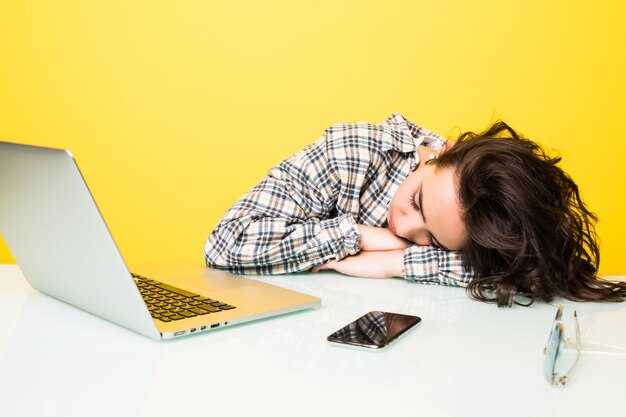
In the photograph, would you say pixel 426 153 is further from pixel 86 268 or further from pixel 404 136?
pixel 86 268

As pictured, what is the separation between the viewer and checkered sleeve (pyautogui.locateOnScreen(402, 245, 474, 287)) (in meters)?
1.25

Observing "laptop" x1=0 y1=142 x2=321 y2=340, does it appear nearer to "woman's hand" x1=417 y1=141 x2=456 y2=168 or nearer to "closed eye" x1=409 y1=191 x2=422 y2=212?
"closed eye" x1=409 y1=191 x2=422 y2=212

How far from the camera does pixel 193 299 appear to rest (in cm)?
96

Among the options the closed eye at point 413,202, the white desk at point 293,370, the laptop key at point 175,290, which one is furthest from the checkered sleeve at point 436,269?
the laptop key at point 175,290

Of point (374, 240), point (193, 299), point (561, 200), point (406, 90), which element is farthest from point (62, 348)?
point (406, 90)

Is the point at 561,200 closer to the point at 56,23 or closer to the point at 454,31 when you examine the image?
the point at 454,31

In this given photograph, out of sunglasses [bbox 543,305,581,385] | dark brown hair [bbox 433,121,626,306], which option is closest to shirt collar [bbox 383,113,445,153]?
dark brown hair [bbox 433,121,626,306]

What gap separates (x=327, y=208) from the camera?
1.46 meters

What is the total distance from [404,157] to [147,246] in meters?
1.30

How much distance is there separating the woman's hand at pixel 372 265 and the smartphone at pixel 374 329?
0.35 meters

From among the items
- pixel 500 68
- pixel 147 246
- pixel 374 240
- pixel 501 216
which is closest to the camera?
pixel 501 216

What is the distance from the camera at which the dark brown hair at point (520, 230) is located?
120cm

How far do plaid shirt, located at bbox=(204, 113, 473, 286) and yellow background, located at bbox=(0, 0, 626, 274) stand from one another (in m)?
0.78

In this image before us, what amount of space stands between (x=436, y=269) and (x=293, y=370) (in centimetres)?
60
